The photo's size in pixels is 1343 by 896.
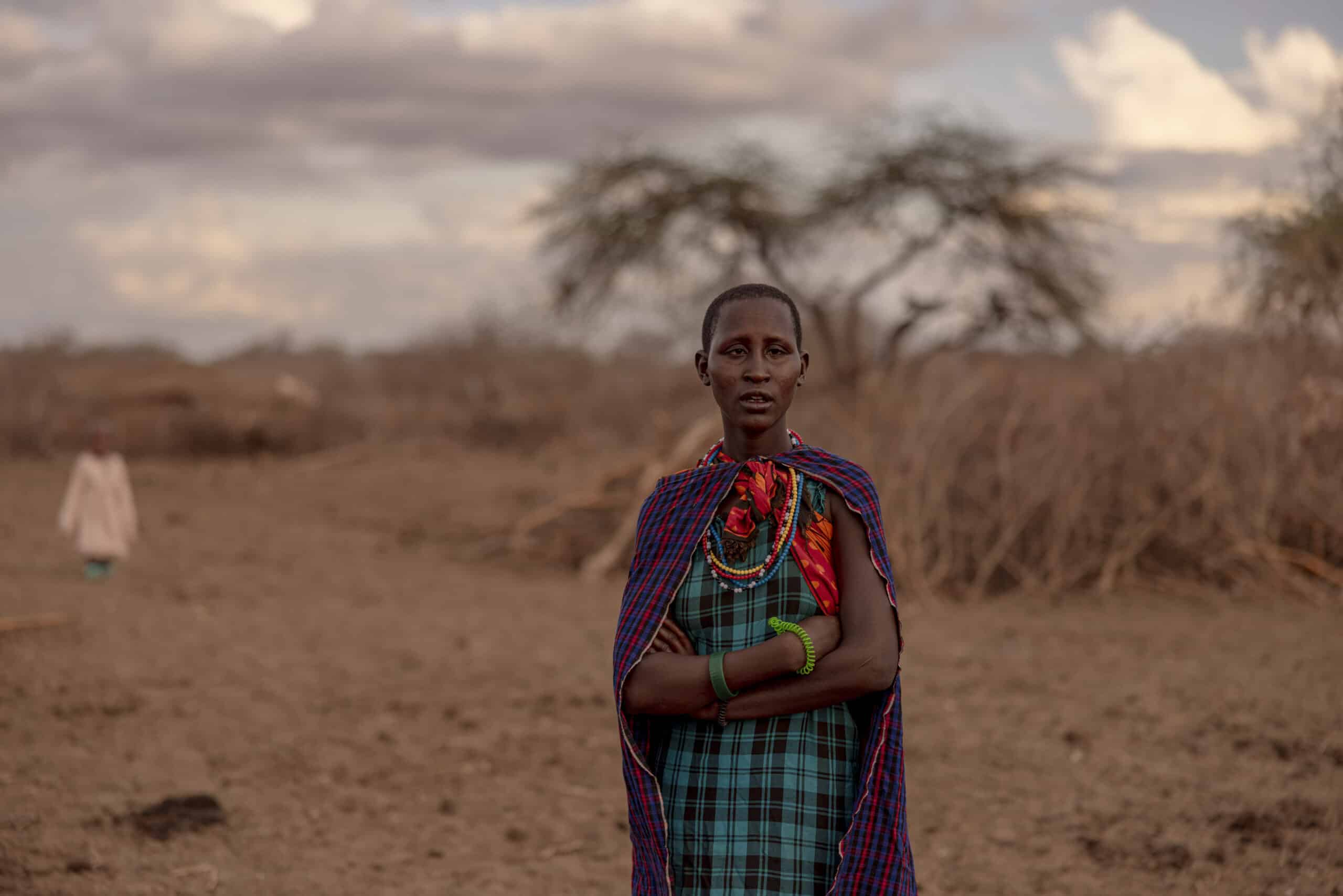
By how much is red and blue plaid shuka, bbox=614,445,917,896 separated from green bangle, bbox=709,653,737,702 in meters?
0.12

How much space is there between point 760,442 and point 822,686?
0.42 m

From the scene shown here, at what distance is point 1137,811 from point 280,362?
32.4 m

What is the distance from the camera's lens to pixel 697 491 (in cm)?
213

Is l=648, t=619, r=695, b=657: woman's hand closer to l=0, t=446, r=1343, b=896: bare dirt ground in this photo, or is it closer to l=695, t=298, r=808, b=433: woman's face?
l=695, t=298, r=808, b=433: woman's face

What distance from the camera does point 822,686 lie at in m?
1.98

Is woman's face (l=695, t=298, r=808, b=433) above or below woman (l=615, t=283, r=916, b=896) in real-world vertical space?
above

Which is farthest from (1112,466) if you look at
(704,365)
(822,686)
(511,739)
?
(822,686)

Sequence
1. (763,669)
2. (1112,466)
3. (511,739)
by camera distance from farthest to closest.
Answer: (1112,466)
(511,739)
(763,669)

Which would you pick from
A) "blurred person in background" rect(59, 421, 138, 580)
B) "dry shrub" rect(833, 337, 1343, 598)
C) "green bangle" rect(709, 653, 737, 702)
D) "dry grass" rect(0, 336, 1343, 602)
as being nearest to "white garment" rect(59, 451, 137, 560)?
"blurred person in background" rect(59, 421, 138, 580)

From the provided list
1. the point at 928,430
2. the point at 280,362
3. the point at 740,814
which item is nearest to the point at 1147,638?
the point at 928,430

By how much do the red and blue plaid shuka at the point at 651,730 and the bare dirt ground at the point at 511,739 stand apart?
6.48ft

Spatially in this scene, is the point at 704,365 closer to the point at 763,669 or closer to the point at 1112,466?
the point at 763,669

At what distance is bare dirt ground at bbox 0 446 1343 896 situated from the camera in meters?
4.02

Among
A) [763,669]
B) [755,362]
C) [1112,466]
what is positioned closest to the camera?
[763,669]
